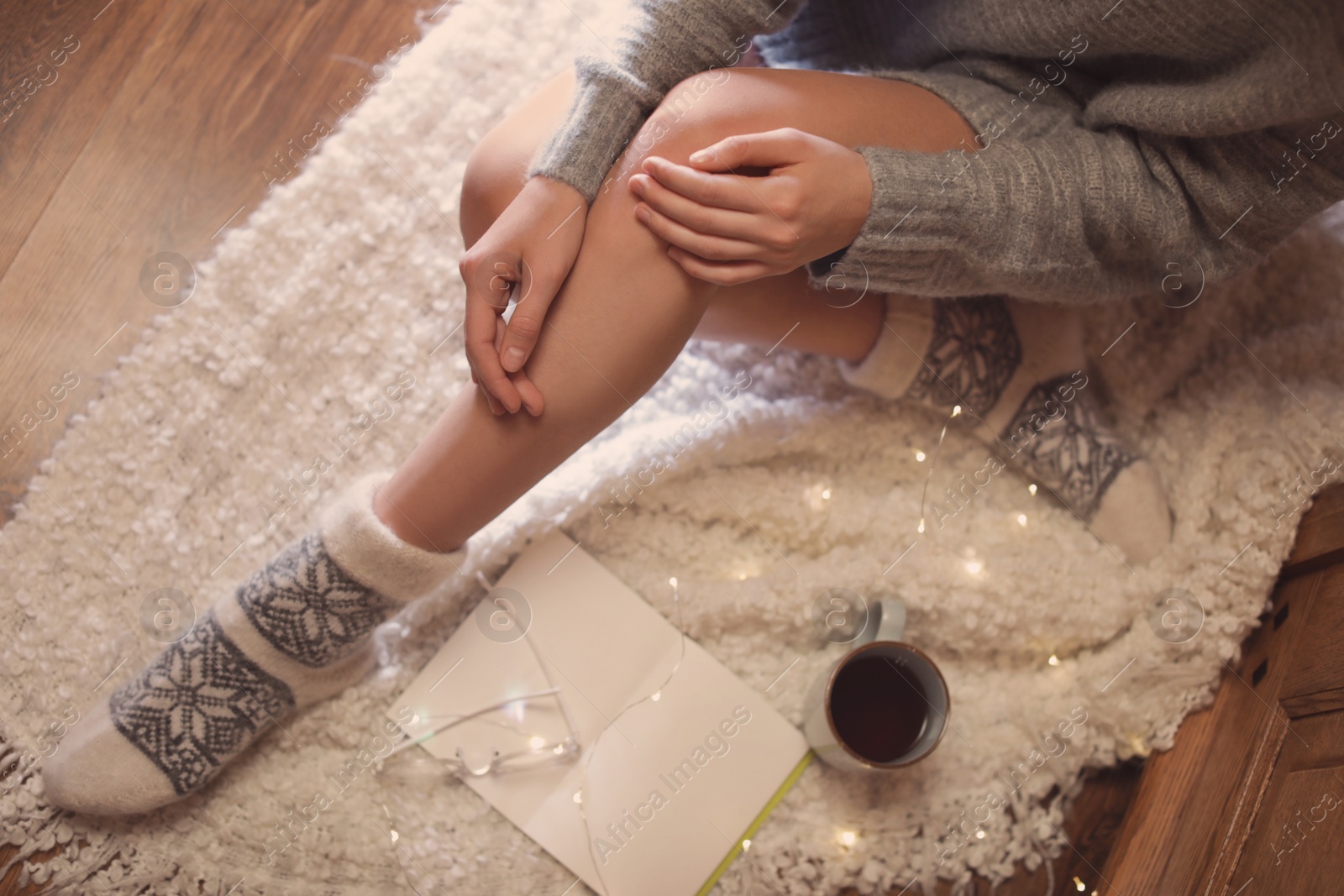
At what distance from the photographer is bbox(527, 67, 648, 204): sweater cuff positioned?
621 mm

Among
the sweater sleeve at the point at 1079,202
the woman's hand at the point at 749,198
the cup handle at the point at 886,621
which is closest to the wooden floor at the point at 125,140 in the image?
the woman's hand at the point at 749,198

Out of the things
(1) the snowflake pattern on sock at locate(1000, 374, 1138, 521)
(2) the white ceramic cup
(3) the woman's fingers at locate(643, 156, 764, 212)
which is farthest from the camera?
(1) the snowflake pattern on sock at locate(1000, 374, 1138, 521)

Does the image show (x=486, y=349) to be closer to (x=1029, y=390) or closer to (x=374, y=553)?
(x=374, y=553)

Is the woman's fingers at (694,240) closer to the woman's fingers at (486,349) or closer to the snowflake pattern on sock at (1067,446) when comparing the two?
the woman's fingers at (486,349)

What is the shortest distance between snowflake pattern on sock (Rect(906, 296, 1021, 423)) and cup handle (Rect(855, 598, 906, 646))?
0.20m

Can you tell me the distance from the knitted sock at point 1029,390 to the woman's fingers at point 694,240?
0.24 m

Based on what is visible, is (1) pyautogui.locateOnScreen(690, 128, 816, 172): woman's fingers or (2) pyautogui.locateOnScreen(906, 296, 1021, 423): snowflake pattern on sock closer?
(1) pyautogui.locateOnScreen(690, 128, 816, 172): woman's fingers

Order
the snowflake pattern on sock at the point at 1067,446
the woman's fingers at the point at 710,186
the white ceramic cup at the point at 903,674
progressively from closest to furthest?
the woman's fingers at the point at 710,186 < the white ceramic cup at the point at 903,674 < the snowflake pattern on sock at the point at 1067,446

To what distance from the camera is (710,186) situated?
58 centimetres

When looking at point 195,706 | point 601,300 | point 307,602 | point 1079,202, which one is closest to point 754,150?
point 601,300

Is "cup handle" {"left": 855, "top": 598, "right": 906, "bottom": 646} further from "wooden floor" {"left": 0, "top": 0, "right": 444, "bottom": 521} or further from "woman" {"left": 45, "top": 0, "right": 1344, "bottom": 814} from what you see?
"wooden floor" {"left": 0, "top": 0, "right": 444, "bottom": 521}

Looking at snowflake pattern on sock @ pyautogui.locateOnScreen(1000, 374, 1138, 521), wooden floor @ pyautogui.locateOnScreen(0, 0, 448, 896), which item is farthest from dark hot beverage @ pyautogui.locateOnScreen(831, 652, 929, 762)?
wooden floor @ pyautogui.locateOnScreen(0, 0, 448, 896)

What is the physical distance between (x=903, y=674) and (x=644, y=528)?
271mm

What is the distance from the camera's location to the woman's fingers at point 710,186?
58 centimetres
